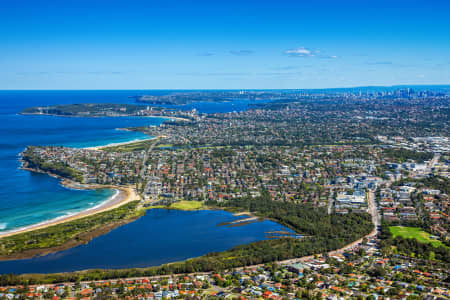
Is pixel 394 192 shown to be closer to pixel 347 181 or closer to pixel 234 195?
pixel 347 181

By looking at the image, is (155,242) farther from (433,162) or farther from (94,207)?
(433,162)

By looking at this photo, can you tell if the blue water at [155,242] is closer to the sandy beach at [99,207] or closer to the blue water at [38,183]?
the sandy beach at [99,207]

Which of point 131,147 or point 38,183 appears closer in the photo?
point 38,183

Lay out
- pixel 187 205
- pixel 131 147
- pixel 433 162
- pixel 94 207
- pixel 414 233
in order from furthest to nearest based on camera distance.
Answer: pixel 131 147
pixel 433 162
pixel 187 205
pixel 94 207
pixel 414 233

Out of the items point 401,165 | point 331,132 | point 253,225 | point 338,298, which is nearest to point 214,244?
point 253,225

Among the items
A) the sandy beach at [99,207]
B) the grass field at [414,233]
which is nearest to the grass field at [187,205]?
the sandy beach at [99,207]

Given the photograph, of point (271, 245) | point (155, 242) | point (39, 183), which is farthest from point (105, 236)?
point (39, 183)

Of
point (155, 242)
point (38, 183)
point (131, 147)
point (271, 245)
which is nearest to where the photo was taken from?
point (271, 245)
